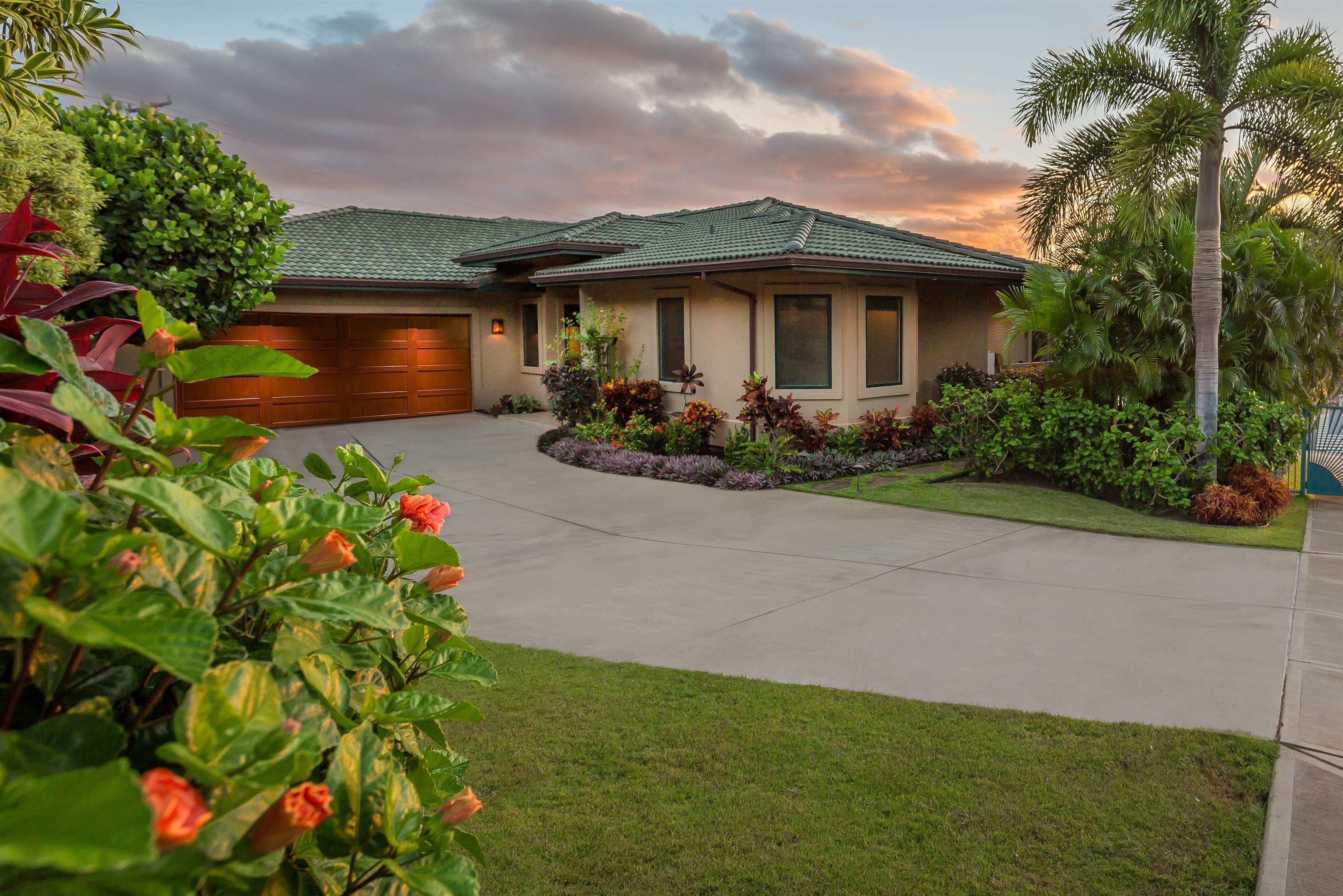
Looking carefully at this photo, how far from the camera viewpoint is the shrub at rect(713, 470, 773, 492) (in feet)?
41.7

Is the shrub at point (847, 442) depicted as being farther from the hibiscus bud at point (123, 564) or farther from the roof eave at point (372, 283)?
the hibiscus bud at point (123, 564)

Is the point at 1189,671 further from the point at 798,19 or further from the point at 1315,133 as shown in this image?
the point at 798,19

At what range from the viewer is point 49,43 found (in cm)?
515

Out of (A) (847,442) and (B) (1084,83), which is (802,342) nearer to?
(A) (847,442)

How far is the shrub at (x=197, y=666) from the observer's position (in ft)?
2.34

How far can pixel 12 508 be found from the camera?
Result: 73cm

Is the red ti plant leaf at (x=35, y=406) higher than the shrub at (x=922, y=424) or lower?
higher

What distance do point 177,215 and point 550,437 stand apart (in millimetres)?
9946

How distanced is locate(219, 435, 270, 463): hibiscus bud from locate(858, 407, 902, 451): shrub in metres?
14.2

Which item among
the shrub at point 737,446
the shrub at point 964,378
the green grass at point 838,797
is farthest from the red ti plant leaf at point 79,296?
the shrub at point 964,378

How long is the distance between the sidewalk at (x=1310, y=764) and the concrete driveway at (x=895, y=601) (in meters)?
0.14

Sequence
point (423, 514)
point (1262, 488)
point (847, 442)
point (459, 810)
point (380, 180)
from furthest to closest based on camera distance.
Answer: point (380, 180) < point (847, 442) < point (1262, 488) < point (423, 514) < point (459, 810)

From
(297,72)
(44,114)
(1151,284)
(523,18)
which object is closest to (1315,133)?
(1151,284)

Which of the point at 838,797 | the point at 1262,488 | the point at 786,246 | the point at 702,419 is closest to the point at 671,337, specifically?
the point at 702,419
